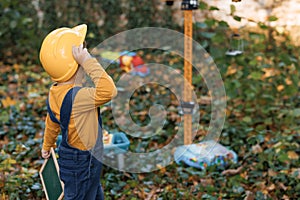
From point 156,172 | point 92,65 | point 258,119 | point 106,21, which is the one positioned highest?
point 106,21

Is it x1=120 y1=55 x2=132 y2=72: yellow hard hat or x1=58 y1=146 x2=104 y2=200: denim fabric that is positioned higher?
x1=120 y1=55 x2=132 y2=72: yellow hard hat

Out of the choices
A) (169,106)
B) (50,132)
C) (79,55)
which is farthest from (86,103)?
(169,106)

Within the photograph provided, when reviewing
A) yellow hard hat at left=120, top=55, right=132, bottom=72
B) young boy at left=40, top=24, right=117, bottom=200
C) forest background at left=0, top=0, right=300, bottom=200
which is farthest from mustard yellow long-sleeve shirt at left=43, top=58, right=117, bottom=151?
yellow hard hat at left=120, top=55, right=132, bottom=72

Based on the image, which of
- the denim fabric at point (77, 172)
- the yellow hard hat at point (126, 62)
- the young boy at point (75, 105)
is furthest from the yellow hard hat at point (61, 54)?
the yellow hard hat at point (126, 62)

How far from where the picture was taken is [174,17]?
22.2 feet

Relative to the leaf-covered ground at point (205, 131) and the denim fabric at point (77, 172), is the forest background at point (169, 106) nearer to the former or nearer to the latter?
the leaf-covered ground at point (205, 131)

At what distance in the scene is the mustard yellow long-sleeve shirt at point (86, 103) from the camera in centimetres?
213

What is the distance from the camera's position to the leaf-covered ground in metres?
3.06

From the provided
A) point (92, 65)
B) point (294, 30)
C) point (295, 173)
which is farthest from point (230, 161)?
point (294, 30)

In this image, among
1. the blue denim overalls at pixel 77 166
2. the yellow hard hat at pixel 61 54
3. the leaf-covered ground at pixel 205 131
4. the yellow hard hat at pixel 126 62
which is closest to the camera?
the yellow hard hat at pixel 61 54

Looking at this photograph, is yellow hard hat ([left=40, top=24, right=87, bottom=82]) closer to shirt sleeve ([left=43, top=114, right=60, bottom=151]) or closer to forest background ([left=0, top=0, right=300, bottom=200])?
shirt sleeve ([left=43, top=114, right=60, bottom=151])

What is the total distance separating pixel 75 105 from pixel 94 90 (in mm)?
118

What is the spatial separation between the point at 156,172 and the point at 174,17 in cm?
384

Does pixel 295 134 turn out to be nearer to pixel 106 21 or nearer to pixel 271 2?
pixel 271 2
